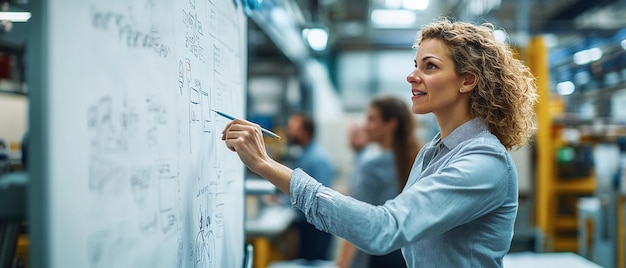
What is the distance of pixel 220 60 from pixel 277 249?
146 inches

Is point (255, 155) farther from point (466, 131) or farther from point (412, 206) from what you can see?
point (466, 131)

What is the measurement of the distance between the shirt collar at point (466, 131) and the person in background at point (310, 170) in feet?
10.4

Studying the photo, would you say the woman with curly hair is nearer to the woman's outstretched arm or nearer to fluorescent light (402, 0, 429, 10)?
the woman's outstretched arm

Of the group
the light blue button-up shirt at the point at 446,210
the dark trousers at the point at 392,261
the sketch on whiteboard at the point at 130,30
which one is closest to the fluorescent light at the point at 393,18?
the dark trousers at the point at 392,261

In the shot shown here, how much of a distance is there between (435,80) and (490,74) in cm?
14

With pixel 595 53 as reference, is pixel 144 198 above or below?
below

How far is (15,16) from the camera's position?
0.75 metres

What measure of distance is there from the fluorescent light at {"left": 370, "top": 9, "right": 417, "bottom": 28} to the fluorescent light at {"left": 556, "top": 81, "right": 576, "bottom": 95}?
2.48 metres

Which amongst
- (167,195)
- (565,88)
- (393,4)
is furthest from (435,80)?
(565,88)

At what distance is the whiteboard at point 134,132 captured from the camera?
680 mm

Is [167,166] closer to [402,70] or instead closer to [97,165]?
[97,165]

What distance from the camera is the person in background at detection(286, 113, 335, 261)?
449 cm

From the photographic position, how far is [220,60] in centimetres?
135

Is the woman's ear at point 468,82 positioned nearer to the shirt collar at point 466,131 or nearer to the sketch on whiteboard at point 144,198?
the shirt collar at point 466,131
